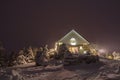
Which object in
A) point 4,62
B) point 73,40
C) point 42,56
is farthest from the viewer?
point 73,40

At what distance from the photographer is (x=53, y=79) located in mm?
11945

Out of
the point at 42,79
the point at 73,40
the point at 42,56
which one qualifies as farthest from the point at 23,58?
the point at 73,40

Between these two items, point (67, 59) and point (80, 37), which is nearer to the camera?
point (67, 59)

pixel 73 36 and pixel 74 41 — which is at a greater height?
pixel 73 36

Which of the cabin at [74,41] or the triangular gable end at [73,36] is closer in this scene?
the cabin at [74,41]

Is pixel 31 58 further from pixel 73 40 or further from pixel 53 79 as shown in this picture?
pixel 73 40

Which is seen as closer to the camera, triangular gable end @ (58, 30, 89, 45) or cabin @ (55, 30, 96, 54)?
cabin @ (55, 30, 96, 54)

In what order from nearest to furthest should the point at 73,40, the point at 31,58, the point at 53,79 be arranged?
the point at 53,79, the point at 31,58, the point at 73,40

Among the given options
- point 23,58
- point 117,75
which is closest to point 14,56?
point 23,58

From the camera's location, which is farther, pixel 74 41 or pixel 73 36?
pixel 73 36

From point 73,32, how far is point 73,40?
1.35 metres

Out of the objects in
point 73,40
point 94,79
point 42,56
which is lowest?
point 94,79

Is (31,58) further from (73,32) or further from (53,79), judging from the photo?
(73,32)

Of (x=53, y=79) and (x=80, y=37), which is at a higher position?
(x=80, y=37)
